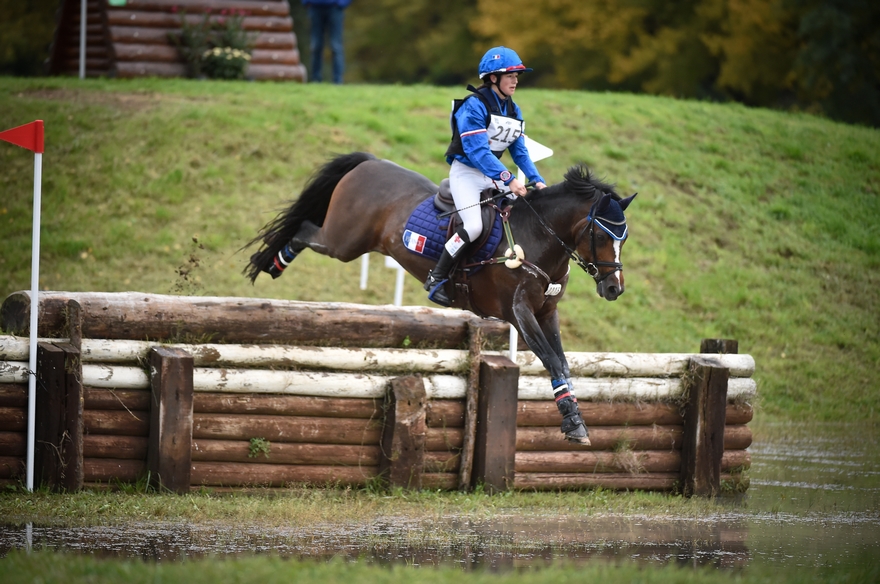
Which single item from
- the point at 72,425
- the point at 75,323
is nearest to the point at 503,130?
the point at 75,323

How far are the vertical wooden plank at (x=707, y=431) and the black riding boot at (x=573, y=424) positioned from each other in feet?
5.79

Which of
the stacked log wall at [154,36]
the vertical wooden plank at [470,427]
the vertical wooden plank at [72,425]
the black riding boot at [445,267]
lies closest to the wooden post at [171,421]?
the vertical wooden plank at [72,425]

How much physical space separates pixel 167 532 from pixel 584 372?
150 inches

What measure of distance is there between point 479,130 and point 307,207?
2.09 metres

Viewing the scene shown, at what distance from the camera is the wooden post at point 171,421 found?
7129 millimetres

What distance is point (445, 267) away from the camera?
7570mm

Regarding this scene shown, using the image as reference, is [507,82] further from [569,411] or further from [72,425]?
[72,425]

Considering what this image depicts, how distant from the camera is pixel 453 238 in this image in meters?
7.47

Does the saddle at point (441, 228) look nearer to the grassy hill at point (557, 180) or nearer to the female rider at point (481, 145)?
the female rider at point (481, 145)

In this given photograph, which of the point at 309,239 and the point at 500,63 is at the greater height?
the point at 500,63

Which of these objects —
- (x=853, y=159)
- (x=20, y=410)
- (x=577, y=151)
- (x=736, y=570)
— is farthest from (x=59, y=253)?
(x=853, y=159)

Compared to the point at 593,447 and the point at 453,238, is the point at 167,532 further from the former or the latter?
the point at 593,447

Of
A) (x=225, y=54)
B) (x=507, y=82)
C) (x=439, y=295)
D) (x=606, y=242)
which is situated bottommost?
(x=439, y=295)

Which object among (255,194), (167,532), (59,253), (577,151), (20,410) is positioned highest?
(577,151)
